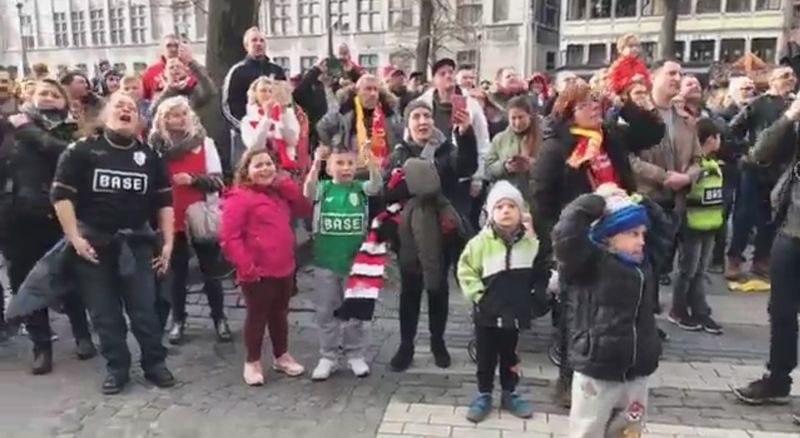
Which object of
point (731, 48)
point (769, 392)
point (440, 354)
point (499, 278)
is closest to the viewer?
point (499, 278)

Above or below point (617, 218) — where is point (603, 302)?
below

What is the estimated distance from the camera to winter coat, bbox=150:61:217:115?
20.9 ft

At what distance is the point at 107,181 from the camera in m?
4.73

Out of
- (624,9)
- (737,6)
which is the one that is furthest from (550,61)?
(737,6)

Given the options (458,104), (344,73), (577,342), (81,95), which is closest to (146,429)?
(577,342)

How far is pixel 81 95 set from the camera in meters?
6.17

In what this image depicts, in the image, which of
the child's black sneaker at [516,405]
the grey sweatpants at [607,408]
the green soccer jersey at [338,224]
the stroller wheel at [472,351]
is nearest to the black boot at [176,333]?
the green soccer jersey at [338,224]

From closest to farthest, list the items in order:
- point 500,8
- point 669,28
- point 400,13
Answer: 1. point 669,28
2. point 500,8
3. point 400,13

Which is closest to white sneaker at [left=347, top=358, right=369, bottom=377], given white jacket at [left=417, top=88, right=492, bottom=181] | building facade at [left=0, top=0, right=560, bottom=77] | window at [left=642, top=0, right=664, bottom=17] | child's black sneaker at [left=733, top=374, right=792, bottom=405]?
white jacket at [left=417, top=88, right=492, bottom=181]

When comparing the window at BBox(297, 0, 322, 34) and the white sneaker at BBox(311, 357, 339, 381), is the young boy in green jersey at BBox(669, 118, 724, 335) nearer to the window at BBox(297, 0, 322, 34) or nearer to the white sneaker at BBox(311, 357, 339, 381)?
the white sneaker at BBox(311, 357, 339, 381)

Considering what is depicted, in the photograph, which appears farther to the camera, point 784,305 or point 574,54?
point 574,54

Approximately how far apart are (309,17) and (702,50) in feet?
83.4

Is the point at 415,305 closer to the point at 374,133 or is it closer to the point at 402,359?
the point at 402,359

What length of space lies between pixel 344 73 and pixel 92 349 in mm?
4569
